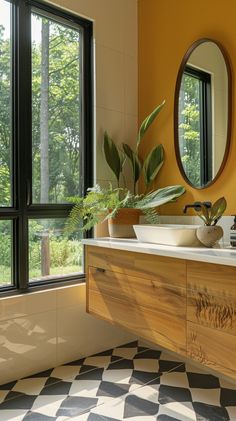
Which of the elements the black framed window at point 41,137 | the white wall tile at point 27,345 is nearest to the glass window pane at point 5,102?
the black framed window at point 41,137

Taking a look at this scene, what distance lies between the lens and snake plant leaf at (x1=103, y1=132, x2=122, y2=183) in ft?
8.26

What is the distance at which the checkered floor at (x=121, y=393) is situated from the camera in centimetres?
175

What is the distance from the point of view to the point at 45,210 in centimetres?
235

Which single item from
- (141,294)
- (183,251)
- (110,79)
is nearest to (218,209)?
(183,251)

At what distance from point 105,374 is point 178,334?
2.29 ft

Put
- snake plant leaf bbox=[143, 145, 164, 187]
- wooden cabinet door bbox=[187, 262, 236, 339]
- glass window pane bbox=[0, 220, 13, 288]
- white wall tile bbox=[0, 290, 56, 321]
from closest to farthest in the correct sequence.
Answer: wooden cabinet door bbox=[187, 262, 236, 339] < white wall tile bbox=[0, 290, 56, 321] < glass window pane bbox=[0, 220, 13, 288] < snake plant leaf bbox=[143, 145, 164, 187]

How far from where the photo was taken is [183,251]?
1673 mm

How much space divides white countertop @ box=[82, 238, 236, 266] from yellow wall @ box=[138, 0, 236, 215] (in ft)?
1.67

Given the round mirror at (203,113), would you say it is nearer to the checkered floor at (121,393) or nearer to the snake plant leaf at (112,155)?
the snake plant leaf at (112,155)

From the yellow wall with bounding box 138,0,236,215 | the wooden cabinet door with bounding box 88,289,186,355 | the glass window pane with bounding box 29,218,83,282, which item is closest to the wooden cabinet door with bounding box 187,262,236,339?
the wooden cabinet door with bounding box 88,289,186,355

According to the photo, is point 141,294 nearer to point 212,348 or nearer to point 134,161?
point 212,348

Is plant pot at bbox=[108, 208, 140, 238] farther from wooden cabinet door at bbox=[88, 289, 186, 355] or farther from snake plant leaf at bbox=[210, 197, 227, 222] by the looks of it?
snake plant leaf at bbox=[210, 197, 227, 222]

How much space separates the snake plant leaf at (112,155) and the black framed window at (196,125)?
46cm

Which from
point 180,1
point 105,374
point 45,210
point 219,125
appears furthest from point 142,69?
point 105,374
